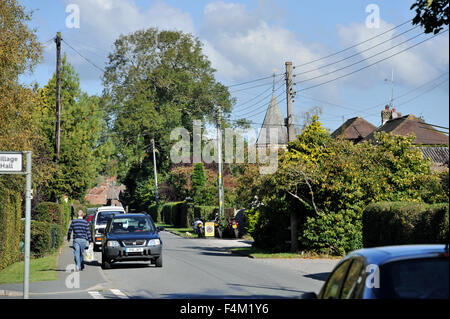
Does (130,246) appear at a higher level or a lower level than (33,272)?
higher

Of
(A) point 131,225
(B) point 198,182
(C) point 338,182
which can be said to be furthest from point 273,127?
(A) point 131,225

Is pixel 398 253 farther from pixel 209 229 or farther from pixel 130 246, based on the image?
pixel 209 229

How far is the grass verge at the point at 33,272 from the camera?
16.8 meters

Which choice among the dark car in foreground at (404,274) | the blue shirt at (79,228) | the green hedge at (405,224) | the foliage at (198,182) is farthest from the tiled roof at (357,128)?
the dark car in foreground at (404,274)

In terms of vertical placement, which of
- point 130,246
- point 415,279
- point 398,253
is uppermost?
point 398,253

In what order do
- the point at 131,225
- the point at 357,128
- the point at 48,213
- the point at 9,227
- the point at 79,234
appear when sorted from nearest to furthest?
the point at 79,234 → the point at 9,227 → the point at 131,225 → the point at 48,213 → the point at 357,128

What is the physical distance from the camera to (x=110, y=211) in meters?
33.2

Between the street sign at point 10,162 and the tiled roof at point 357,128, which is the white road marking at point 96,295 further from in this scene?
the tiled roof at point 357,128

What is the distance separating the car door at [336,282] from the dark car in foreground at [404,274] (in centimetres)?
44

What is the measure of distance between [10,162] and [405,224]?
34.9 feet

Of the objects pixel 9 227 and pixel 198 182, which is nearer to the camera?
pixel 9 227

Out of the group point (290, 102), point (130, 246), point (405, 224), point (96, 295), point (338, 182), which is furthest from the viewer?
point (290, 102)

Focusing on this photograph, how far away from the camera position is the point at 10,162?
11.3 m

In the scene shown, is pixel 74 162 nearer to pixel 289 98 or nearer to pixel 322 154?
pixel 289 98
